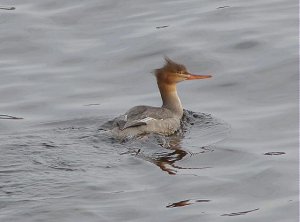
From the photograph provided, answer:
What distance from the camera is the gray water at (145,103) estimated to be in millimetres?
9547

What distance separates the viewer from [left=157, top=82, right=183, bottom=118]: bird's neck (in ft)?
41.5

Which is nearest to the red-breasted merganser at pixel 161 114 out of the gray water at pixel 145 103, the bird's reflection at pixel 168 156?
the gray water at pixel 145 103

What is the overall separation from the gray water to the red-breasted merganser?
0.71 feet

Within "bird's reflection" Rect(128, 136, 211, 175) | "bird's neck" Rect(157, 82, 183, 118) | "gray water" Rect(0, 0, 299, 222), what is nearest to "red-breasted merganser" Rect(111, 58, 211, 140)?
"bird's neck" Rect(157, 82, 183, 118)

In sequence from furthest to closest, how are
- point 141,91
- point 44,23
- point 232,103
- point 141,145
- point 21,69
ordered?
point 44,23, point 21,69, point 141,91, point 232,103, point 141,145

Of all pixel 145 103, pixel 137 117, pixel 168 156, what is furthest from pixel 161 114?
pixel 168 156

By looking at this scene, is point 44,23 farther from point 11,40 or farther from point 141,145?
point 141,145

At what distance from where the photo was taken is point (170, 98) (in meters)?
12.8

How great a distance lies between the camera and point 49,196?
9.53 metres

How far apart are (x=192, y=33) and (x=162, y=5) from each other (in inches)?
81.0

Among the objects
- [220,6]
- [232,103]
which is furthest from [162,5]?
[232,103]

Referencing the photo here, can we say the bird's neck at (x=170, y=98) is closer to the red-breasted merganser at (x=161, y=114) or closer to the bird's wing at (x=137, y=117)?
the red-breasted merganser at (x=161, y=114)

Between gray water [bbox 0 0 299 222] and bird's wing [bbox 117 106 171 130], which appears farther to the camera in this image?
bird's wing [bbox 117 106 171 130]

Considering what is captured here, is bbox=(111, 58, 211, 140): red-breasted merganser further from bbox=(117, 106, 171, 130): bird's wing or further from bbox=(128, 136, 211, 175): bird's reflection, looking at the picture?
bbox=(128, 136, 211, 175): bird's reflection
